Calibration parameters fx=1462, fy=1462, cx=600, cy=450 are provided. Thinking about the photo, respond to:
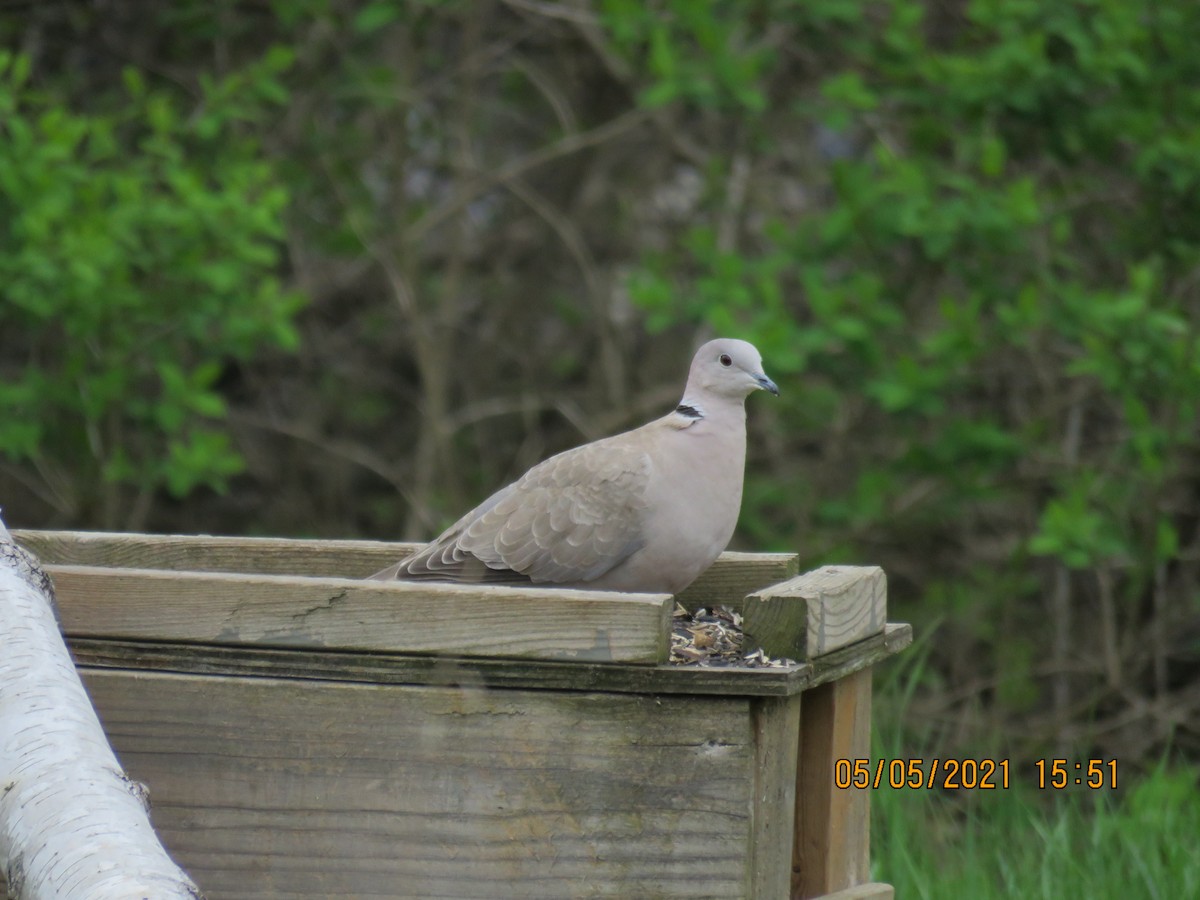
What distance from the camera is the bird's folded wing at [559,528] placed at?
2297mm

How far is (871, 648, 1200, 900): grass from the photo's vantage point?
9.01 ft

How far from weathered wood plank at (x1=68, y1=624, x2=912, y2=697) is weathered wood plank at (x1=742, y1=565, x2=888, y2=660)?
0.03 m

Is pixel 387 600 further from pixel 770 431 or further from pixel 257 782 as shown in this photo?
pixel 770 431

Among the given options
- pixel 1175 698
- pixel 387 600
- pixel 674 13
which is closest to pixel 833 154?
pixel 674 13

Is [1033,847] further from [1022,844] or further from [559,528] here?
[559,528]

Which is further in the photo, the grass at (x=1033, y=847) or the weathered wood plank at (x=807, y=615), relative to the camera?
the grass at (x=1033, y=847)

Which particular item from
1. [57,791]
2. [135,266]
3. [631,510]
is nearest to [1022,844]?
[631,510]

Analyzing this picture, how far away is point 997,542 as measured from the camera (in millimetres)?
5266

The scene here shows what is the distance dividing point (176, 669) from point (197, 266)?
7.47ft

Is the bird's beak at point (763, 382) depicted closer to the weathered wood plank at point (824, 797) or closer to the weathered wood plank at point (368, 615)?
the weathered wood plank at point (824, 797)

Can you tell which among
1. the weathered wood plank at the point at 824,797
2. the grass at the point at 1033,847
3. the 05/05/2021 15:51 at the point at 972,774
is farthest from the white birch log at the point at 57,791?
the grass at the point at 1033,847

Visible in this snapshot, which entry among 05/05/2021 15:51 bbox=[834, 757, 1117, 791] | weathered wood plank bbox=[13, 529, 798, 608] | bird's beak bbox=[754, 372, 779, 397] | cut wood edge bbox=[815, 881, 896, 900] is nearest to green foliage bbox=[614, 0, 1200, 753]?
05/05/2021 15:51 bbox=[834, 757, 1117, 791]

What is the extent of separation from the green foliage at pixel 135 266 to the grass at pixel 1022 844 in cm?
208

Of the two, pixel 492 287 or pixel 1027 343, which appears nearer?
pixel 1027 343
